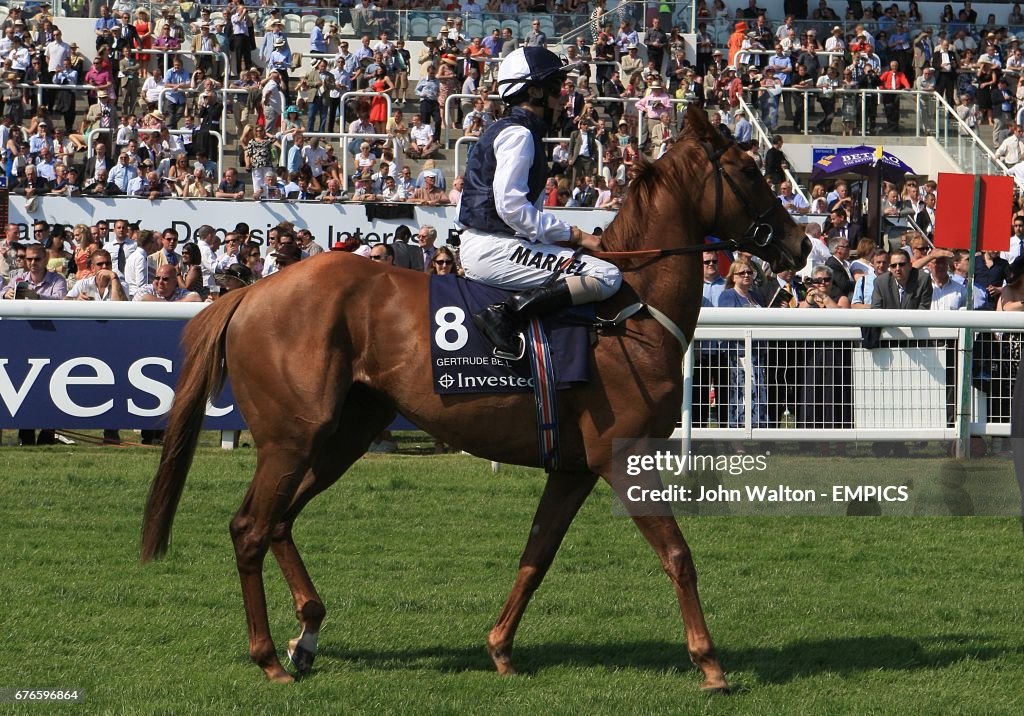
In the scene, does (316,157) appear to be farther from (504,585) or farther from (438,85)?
(504,585)

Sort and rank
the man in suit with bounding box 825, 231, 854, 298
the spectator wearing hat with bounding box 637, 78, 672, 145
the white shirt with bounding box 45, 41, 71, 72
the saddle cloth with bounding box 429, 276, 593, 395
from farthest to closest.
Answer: the white shirt with bounding box 45, 41, 71, 72, the spectator wearing hat with bounding box 637, 78, 672, 145, the man in suit with bounding box 825, 231, 854, 298, the saddle cloth with bounding box 429, 276, 593, 395

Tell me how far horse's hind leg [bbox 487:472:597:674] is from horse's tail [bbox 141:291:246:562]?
1.40 m

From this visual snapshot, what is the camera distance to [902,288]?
1216cm

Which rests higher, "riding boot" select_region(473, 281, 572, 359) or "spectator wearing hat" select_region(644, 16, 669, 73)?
"spectator wearing hat" select_region(644, 16, 669, 73)

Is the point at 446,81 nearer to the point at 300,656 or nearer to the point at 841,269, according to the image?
the point at 841,269

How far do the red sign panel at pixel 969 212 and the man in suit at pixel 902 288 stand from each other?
1.61 feet

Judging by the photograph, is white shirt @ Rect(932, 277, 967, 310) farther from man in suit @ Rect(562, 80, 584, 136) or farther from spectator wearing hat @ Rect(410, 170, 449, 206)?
man in suit @ Rect(562, 80, 584, 136)

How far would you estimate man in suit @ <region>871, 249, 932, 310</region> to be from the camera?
12.0m

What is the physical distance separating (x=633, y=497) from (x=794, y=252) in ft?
4.31

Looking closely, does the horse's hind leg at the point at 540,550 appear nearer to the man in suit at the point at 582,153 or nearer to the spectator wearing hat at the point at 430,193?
the spectator wearing hat at the point at 430,193

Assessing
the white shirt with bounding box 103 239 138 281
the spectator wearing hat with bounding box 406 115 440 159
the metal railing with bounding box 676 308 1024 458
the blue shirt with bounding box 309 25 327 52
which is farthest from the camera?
the blue shirt with bounding box 309 25 327 52

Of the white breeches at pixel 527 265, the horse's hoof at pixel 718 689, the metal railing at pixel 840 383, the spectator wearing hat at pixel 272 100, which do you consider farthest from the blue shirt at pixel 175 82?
the horse's hoof at pixel 718 689

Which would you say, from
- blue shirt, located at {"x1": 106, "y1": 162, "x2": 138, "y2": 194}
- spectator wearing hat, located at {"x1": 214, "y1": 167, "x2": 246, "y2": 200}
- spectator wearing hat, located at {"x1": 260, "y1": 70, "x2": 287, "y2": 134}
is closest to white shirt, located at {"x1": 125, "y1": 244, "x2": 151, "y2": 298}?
spectator wearing hat, located at {"x1": 214, "y1": 167, "x2": 246, "y2": 200}

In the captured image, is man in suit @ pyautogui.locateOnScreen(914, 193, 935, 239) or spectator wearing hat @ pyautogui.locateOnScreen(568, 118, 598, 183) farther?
man in suit @ pyautogui.locateOnScreen(914, 193, 935, 239)
